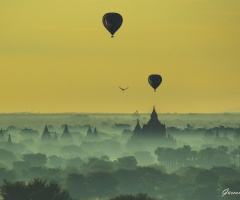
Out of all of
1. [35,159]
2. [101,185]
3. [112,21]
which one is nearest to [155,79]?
[101,185]

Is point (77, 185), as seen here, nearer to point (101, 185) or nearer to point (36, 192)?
point (101, 185)

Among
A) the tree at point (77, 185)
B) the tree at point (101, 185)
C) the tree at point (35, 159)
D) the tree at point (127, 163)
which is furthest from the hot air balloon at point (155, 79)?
the tree at point (35, 159)

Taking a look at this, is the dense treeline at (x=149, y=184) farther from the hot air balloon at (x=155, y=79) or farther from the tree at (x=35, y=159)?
the tree at (x=35, y=159)

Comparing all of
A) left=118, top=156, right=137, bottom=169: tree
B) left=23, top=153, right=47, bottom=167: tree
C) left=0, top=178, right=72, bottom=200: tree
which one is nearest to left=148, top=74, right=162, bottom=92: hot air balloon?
left=118, top=156, right=137, bottom=169: tree

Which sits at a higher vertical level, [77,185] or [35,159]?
[35,159]

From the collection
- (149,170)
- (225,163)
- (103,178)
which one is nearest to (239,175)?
(149,170)

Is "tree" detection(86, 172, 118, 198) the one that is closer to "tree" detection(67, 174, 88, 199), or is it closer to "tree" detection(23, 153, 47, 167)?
"tree" detection(67, 174, 88, 199)

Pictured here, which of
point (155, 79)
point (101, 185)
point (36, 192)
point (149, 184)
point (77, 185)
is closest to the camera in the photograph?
point (36, 192)

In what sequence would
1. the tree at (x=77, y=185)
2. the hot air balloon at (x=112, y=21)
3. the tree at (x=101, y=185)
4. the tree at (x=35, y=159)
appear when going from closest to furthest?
the hot air balloon at (x=112, y=21), the tree at (x=77, y=185), the tree at (x=101, y=185), the tree at (x=35, y=159)
